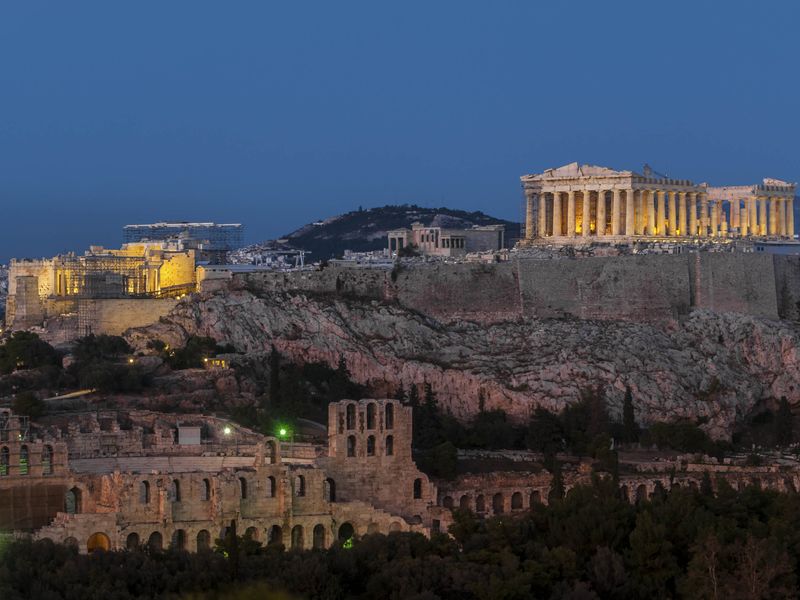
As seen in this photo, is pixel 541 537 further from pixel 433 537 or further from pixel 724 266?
pixel 724 266

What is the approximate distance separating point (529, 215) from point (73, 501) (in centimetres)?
5248

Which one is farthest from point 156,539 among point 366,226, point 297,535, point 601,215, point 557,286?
point 366,226

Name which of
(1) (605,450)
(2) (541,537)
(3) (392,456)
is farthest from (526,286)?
(2) (541,537)

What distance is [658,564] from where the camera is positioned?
55438mm

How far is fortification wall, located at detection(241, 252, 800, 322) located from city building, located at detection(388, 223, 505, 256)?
1668cm

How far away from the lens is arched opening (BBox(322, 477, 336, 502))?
6216cm

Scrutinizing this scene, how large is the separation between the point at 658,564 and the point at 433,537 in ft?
18.9

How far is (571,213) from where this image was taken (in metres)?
107

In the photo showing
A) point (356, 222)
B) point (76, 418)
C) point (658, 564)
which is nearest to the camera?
point (658, 564)

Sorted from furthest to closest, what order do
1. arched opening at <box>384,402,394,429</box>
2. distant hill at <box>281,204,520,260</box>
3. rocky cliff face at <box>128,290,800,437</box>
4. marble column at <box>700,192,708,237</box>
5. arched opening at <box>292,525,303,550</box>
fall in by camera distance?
distant hill at <box>281,204,520,260</box> → marble column at <box>700,192,708,237</box> → rocky cliff face at <box>128,290,800,437</box> → arched opening at <box>384,402,394,429</box> → arched opening at <box>292,525,303,550</box>

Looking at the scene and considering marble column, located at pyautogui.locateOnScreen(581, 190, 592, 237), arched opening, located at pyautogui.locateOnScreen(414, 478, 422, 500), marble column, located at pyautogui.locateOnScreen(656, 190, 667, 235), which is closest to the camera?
arched opening, located at pyautogui.locateOnScreen(414, 478, 422, 500)

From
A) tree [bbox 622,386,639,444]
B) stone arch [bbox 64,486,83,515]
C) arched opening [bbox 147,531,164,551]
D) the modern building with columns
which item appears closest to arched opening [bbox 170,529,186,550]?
arched opening [bbox 147,531,164,551]

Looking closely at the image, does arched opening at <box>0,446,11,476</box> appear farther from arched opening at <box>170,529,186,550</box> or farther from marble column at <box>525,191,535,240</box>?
marble column at <box>525,191,535,240</box>

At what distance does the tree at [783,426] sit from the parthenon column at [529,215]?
2436 centimetres
